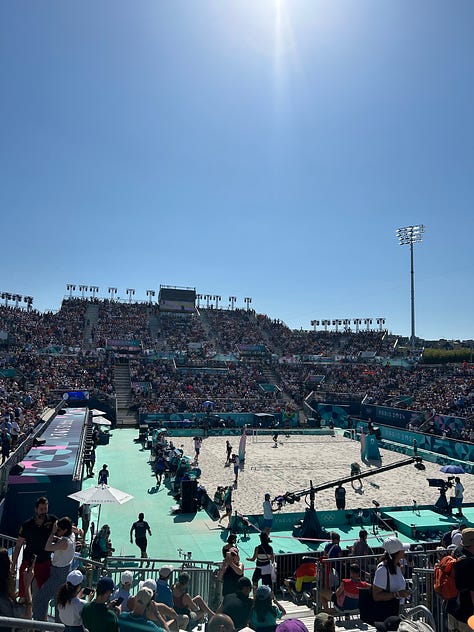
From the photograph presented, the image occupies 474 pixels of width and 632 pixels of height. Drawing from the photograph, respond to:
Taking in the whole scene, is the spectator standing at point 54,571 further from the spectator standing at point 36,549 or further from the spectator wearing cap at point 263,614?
the spectator wearing cap at point 263,614

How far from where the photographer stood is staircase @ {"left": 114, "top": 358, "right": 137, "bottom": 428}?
37.1m

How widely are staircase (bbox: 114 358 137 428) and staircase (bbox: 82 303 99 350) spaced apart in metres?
4.61

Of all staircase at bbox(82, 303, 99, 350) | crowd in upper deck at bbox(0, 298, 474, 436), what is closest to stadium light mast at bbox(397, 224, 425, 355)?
crowd in upper deck at bbox(0, 298, 474, 436)

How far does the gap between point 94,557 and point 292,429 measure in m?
28.1

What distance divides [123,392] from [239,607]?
36.7 m

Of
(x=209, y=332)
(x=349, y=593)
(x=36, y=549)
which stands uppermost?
(x=209, y=332)

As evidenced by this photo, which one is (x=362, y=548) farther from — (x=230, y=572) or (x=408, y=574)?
(x=230, y=572)

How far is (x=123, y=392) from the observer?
133 ft

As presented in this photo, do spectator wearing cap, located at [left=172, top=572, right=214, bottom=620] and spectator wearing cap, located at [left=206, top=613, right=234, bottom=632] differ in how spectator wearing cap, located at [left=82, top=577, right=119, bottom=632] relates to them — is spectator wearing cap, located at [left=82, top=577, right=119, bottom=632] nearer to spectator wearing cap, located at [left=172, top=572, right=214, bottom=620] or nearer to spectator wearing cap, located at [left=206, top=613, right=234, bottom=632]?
spectator wearing cap, located at [left=206, top=613, right=234, bottom=632]

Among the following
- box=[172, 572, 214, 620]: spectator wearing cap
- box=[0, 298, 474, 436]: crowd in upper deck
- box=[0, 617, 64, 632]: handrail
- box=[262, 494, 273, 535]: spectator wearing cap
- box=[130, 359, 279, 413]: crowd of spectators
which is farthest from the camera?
box=[0, 298, 474, 436]: crowd in upper deck

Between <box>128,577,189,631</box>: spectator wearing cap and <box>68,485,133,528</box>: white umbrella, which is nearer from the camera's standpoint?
<box>128,577,189,631</box>: spectator wearing cap

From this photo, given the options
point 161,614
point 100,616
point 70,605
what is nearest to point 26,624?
point 100,616

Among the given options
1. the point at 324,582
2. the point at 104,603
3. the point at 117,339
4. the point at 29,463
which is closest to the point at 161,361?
the point at 117,339

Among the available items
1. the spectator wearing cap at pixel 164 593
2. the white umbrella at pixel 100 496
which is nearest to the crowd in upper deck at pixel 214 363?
the white umbrella at pixel 100 496
